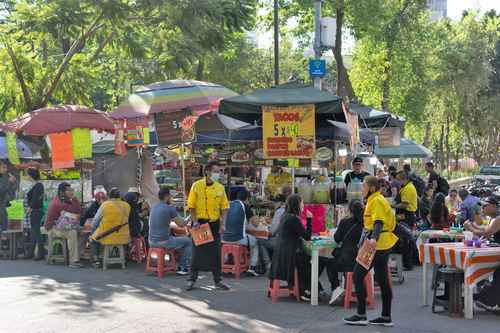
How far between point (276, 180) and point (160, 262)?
3927 mm

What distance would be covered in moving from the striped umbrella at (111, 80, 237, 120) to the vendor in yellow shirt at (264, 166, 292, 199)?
6.35 feet

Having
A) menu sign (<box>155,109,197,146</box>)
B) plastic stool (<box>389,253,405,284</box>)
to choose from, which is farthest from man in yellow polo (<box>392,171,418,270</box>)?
menu sign (<box>155,109,197,146</box>)

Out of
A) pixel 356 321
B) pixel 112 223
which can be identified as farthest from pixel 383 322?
pixel 112 223

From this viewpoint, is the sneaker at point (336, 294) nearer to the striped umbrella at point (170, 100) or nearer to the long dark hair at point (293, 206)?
the long dark hair at point (293, 206)

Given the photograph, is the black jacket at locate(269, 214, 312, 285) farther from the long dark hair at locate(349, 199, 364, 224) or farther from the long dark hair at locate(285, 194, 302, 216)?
the long dark hair at locate(349, 199, 364, 224)

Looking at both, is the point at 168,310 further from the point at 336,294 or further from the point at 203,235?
the point at 336,294

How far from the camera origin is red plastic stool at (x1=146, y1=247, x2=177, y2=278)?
39.8 ft

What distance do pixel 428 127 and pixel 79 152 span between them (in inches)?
1492

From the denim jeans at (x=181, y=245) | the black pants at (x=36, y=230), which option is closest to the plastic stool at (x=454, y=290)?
the denim jeans at (x=181, y=245)

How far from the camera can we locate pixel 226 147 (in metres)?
16.2

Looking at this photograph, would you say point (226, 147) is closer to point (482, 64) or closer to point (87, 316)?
point (87, 316)

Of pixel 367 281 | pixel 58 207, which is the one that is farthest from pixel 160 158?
pixel 367 281

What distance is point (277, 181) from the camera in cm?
1520

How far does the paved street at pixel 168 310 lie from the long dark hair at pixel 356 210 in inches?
48.2
